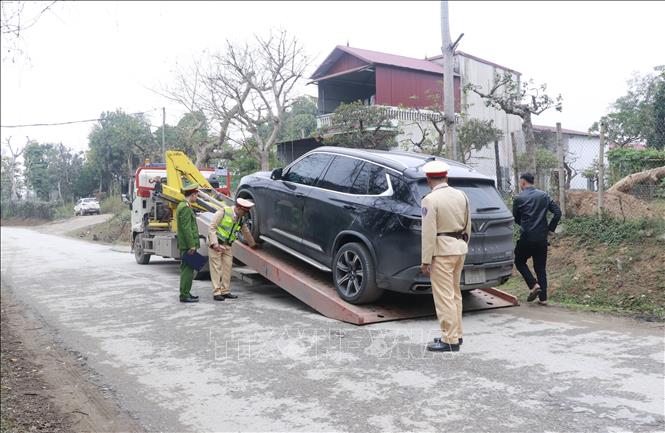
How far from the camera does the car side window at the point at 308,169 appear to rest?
294 inches

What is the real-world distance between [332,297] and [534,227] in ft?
9.23

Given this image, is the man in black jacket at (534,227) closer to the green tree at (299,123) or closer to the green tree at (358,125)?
the green tree at (358,125)

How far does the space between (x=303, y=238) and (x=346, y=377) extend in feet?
9.51

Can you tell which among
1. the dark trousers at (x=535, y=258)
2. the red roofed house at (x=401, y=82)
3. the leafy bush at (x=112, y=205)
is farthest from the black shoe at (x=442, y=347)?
the leafy bush at (x=112, y=205)

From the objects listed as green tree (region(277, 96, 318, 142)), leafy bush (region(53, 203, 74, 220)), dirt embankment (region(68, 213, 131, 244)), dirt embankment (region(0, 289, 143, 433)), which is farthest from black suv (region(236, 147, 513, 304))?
leafy bush (region(53, 203, 74, 220))

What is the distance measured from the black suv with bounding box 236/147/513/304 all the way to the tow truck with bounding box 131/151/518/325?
246mm

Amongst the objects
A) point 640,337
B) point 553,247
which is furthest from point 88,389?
point 553,247

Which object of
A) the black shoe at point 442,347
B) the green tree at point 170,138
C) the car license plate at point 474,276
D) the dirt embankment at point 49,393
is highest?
the green tree at point 170,138

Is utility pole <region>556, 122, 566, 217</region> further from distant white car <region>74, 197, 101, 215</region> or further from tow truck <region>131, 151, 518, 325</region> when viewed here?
distant white car <region>74, 197, 101, 215</region>

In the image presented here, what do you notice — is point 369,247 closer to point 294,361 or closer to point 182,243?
point 294,361

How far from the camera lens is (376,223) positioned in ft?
20.4

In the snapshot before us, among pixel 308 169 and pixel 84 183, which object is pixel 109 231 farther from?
pixel 84 183

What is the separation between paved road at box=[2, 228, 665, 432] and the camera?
3.93m

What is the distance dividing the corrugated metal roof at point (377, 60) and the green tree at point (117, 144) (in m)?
18.9
